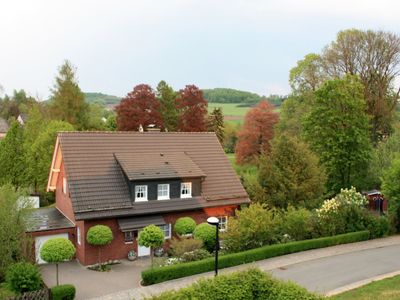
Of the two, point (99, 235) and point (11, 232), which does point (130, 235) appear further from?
point (11, 232)

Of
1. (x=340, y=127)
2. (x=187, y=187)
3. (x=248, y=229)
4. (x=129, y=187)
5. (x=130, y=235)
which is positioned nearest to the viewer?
(x=248, y=229)

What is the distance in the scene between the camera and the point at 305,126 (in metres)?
37.9

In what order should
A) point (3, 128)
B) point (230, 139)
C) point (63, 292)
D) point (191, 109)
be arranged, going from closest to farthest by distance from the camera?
point (63, 292) → point (191, 109) → point (3, 128) → point (230, 139)

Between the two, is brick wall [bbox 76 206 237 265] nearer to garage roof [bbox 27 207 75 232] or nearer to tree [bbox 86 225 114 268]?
tree [bbox 86 225 114 268]

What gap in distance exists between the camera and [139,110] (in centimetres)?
5234

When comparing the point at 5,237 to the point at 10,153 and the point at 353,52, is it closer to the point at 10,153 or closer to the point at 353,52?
the point at 10,153

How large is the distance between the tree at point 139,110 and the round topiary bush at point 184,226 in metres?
27.8

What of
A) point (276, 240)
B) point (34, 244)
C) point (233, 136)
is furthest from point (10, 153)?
point (233, 136)

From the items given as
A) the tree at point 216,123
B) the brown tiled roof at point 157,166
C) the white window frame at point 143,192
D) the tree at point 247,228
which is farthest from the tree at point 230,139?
the tree at point 247,228

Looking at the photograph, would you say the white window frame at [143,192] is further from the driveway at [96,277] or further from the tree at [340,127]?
the tree at [340,127]

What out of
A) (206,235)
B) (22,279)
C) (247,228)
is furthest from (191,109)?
(22,279)

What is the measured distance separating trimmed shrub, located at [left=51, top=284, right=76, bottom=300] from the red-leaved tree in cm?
3709

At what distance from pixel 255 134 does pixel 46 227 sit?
1325 inches

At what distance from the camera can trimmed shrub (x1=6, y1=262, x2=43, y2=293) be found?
1762 cm
